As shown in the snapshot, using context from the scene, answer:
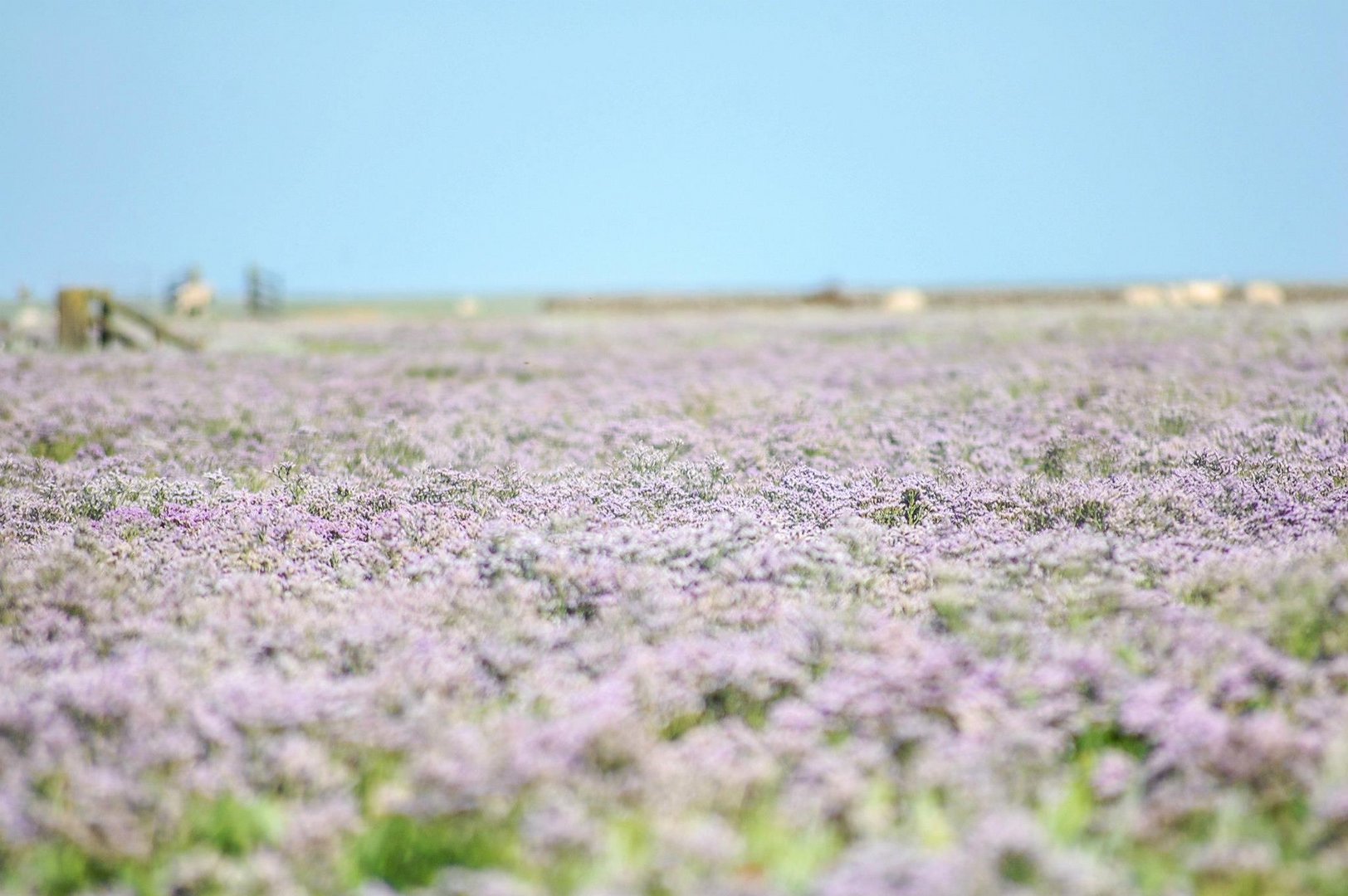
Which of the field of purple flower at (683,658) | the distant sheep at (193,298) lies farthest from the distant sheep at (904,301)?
the field of purple flower at (683,658)

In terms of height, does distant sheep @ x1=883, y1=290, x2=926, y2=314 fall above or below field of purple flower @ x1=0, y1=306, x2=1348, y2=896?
above

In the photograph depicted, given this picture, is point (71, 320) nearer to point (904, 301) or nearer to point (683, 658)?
point (683, 658)

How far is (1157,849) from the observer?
10.6 ft

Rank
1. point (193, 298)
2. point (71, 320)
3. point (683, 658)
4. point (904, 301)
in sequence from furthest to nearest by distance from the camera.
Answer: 1. point (904, 301)
2. point (193, 298)
3. point (71, 320)
4. point (683, 658)

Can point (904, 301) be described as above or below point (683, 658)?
above

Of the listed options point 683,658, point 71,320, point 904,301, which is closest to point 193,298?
point 71,320

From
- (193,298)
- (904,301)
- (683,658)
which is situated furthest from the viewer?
(904,301)

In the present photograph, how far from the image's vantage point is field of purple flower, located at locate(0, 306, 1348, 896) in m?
3.25

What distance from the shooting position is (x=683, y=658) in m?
4.27

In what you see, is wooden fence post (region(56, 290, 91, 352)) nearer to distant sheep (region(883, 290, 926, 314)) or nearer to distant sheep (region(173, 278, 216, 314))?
distant sheep (region(173, 278, 216, 314))

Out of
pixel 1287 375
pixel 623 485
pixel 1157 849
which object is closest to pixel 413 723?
pixel 1157 849

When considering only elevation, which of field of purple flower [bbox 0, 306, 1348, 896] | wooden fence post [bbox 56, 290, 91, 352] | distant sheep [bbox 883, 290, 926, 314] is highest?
distant sheep [bbox 883, 290, 926, 314]

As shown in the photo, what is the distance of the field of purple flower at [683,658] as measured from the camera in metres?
3.25

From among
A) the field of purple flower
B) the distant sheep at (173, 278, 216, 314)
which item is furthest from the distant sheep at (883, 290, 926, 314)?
the field of purple flower
